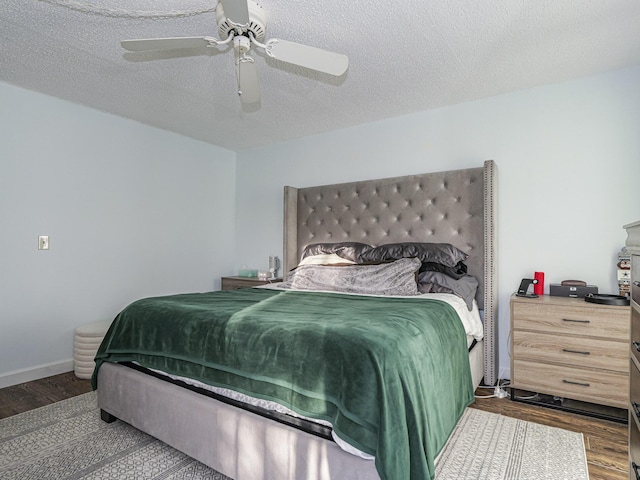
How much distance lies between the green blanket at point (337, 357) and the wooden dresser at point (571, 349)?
0.61 m

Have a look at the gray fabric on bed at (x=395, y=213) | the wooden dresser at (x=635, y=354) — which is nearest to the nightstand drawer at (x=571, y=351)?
the gray fabric on bed at (x=395, y=213)

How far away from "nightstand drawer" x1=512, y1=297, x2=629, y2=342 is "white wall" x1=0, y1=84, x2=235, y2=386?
3494 mm

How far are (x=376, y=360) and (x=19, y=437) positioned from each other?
2.24 metres

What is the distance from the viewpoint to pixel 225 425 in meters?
1.70

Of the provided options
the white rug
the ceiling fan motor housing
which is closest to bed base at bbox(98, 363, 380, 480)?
the white rug

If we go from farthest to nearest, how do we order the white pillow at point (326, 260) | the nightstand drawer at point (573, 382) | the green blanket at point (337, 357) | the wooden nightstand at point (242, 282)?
1. the wooden nightstand at point (242, 282)
2. the white pillow at point (326, 260)
3. the nightstand drawer at point (573, 382)
4. the green blanket at point (337, 357)

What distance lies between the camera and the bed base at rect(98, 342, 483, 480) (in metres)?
1.43

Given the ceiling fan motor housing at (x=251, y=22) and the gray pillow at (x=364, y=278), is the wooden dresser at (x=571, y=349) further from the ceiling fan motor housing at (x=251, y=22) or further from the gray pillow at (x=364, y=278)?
the ceiling fan motor housing at (x=251, y=22)

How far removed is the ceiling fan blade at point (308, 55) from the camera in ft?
6.20

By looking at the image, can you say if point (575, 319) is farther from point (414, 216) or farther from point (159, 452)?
point (159, 452)

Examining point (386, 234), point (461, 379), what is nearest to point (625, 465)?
point (461, 379)

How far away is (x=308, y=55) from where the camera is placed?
194 cm

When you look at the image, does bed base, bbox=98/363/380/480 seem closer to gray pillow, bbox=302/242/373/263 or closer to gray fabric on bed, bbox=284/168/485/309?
gray pillow, bbox=302/242/373/263

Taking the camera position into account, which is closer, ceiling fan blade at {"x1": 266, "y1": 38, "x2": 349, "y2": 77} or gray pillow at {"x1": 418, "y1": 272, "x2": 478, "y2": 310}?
ceiling fan blade at {"x1": 266, "y1": 38, "x2": 349, "y2": 77}
